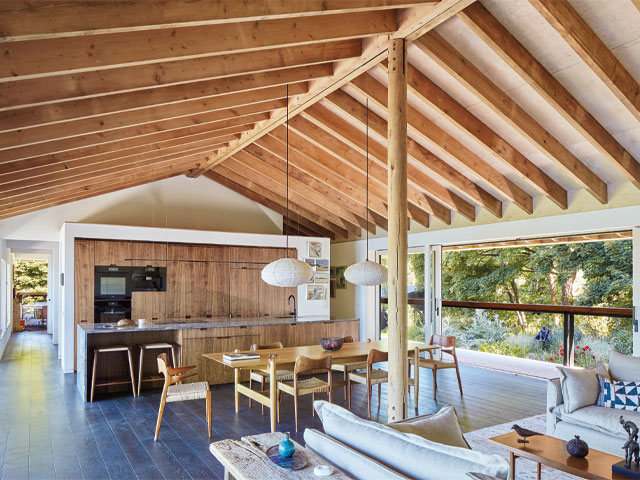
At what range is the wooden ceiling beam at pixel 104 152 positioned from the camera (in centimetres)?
513

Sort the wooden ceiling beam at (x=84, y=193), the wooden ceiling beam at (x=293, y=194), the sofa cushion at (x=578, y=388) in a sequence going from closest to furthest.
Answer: the sofa cushion at (x=578, y=388) → the wooden ceiling beam at (x=84, y=193) → the wooden ceiling beam at (x=293, y=194)

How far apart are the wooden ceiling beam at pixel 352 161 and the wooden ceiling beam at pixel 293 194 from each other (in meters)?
1.48

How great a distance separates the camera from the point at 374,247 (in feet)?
33.7

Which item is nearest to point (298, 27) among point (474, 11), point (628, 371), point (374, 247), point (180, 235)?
point (474, 11)

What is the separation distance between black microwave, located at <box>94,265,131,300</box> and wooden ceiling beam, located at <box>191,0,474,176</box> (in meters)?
3.52

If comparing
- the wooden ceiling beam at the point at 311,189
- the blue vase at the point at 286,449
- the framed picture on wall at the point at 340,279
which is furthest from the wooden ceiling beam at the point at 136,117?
the framed picture on wall at the point at 340,279

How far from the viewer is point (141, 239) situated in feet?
27.9

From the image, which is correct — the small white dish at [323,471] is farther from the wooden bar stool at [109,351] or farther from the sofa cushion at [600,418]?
the wooden bar stool at [109,351]

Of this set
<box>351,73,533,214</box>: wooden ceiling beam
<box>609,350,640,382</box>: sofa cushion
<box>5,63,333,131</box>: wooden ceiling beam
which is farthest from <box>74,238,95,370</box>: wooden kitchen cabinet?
<box>609,350,640,382</box>: sofa cushion

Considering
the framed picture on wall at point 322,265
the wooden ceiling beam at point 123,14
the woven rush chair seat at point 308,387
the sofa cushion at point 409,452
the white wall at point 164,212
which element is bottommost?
the woven rush chair seat at point 308,387

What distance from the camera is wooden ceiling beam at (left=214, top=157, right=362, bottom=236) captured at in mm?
9320

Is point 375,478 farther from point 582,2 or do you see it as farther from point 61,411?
point 61,411

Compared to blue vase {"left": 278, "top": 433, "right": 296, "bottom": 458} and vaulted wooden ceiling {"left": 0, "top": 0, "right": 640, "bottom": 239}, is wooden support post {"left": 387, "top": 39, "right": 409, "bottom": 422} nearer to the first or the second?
vaulted wooden ceiling {"left": 0, "top": 0, "right": 640, "bottom": 239}

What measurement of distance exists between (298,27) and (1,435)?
14.7 feet
